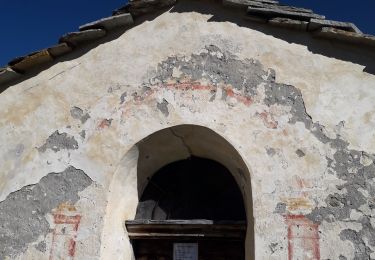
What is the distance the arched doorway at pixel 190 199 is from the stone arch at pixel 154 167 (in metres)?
0.01

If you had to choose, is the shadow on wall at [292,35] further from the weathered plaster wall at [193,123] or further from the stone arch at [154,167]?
A: the stone arch at [154,167]

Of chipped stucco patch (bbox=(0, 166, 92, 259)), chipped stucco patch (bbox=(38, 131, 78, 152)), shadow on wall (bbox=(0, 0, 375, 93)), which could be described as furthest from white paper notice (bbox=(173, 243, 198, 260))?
shadow on wall (bbox=(0, 0, 375, 93))

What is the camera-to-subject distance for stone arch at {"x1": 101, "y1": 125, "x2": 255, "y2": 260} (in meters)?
4.89

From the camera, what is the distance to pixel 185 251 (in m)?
5.24

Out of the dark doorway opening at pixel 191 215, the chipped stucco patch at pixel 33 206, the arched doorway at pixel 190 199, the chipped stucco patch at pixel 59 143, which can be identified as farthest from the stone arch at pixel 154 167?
the chipped stucco patch at pixel 59 143

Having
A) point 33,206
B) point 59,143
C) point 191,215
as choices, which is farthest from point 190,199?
point 33,206

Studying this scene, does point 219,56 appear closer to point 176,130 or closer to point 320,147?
point 176,130

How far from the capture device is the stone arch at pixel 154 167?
4.89m

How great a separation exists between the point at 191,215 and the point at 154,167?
2.26 feet

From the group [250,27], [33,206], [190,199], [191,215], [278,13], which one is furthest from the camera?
[190,199]

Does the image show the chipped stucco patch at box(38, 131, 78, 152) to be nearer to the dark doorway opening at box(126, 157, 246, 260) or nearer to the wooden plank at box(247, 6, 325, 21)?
the dark doorway opening at box(126, 157, 246, 260)

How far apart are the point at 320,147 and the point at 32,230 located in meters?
2.91

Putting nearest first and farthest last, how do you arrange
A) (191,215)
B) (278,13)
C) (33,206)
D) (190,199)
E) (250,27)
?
(33,206), (278,13), (250,27), (191,215), (190,199)

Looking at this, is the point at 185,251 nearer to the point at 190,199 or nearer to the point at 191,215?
the point at 191,215
